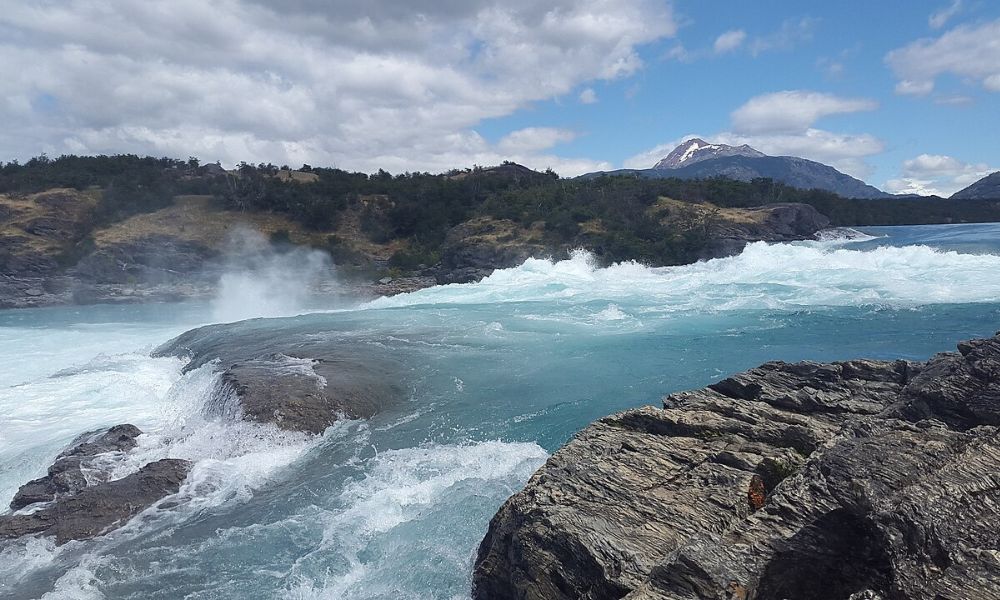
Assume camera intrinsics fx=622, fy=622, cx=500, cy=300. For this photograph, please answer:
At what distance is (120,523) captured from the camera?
926 cm

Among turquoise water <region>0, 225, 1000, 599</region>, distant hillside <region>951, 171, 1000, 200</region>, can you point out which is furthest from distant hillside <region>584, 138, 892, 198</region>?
turquoise water <region>0, 225, 1000, 599</region>

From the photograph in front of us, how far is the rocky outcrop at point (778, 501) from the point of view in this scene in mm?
3918

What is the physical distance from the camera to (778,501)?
15.7ft

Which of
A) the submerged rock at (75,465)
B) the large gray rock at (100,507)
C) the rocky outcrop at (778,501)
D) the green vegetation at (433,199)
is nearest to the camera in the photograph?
the rocky outcrop at (778,501)

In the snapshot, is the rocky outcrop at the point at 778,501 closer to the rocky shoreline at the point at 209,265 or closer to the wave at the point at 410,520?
the wave at the point at 410,520

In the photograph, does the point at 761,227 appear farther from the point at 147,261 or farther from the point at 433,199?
the point at 147,261

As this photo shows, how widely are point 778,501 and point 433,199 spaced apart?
5546 centimetres

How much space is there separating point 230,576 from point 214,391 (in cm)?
740

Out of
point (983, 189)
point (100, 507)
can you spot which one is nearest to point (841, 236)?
point (100, 507)

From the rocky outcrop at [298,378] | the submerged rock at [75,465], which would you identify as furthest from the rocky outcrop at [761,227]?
the submerged rock at [75,465]

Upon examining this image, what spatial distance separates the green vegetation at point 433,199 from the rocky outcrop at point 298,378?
28968 millimetres

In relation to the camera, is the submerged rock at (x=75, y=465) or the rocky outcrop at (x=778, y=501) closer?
the rocky outcrop at (x=778, y=501)

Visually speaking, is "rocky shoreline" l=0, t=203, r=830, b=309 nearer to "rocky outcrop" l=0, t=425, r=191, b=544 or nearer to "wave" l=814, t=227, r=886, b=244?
"wave" l=814, t=227, r=886, b=244

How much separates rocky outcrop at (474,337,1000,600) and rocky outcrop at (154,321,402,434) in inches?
280
